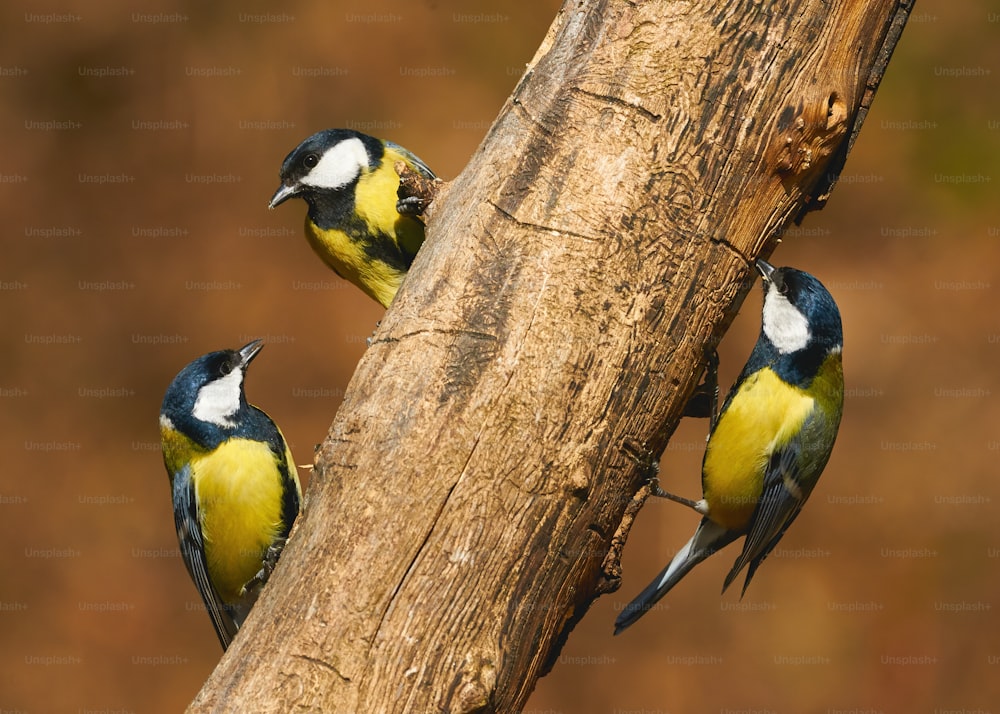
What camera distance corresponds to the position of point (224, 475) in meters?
3.34

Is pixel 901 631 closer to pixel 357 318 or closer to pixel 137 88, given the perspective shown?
pixel 357 318

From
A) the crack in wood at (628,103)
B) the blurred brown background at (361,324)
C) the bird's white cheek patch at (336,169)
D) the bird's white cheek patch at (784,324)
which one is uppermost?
the crack in wood at (628,103)

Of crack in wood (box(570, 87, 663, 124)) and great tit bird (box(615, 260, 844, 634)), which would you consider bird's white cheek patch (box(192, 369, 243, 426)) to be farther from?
crack in wood (box(570, 87, 663, 124))

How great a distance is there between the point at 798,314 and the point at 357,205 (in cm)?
168

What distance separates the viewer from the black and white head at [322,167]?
358cm

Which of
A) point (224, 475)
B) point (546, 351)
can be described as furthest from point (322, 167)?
point (546, 351)

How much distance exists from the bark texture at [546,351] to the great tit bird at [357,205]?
1083 millimetres

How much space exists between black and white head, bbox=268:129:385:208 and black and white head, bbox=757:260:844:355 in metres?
1.57

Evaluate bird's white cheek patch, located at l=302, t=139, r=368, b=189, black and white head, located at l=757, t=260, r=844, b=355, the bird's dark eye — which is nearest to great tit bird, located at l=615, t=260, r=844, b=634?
→ black and white head, located at l=757, t=260, r=844, b=355

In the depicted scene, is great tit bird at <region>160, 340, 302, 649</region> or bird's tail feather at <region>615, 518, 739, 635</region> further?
bird's tail feather at <region>615, 518, 739, 635</region>

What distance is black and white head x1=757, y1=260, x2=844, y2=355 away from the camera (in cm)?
318

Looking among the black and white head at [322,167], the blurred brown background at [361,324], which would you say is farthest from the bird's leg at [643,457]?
the blurred brown background at [361,324]

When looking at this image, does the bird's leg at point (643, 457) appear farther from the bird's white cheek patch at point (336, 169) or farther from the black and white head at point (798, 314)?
the bird's white cheek patch at point (336, 169)

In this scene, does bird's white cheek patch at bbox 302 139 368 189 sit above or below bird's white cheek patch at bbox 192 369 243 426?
above
